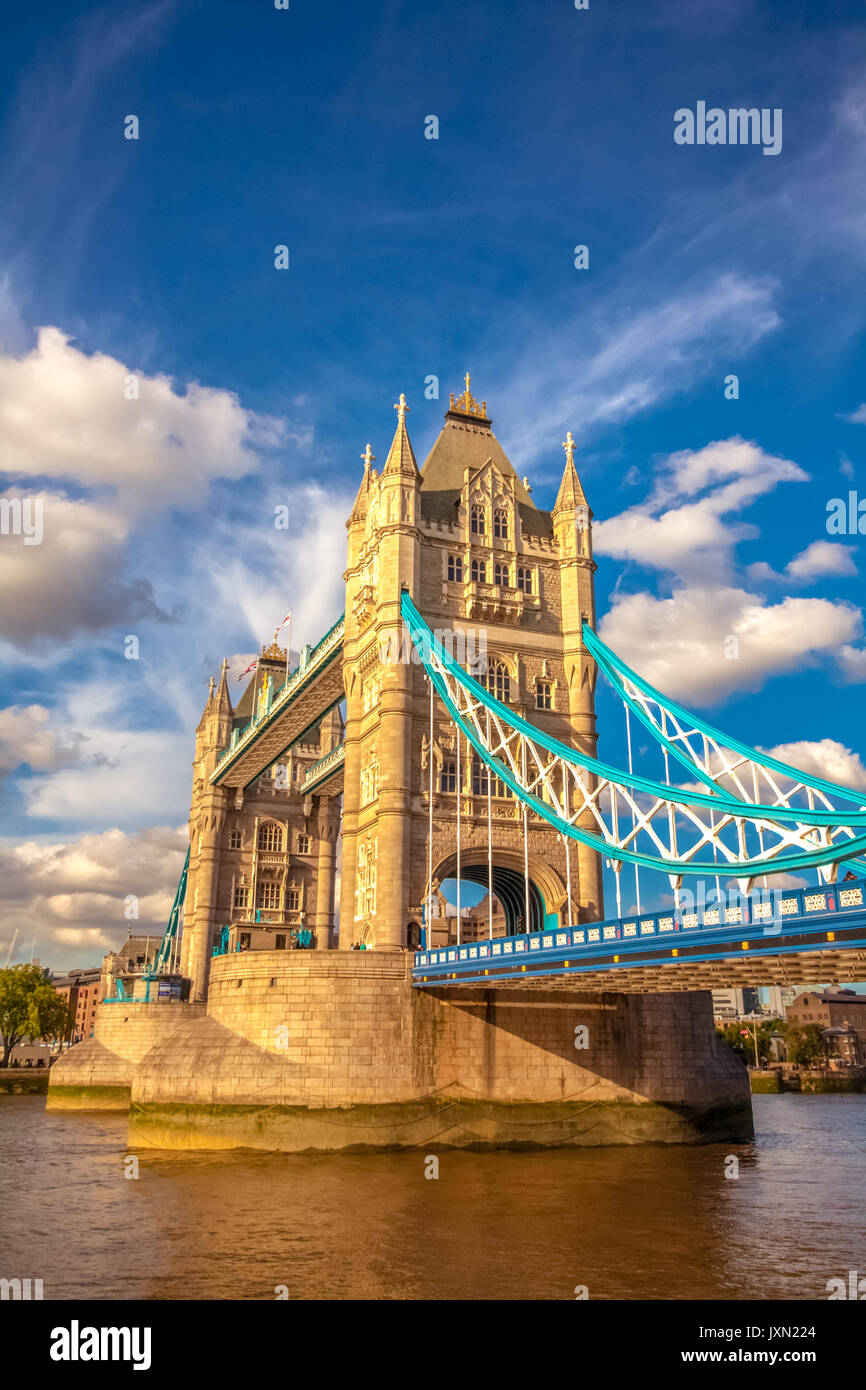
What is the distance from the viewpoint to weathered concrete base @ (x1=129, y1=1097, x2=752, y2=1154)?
27344 millimetres

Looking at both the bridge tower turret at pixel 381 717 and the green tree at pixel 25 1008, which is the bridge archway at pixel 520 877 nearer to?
the bridge tower turret at pixel 381 717

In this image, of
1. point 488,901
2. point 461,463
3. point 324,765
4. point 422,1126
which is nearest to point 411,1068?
point 422,1126

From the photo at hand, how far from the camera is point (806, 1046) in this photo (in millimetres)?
94562

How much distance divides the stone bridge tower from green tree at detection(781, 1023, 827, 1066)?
6654cm

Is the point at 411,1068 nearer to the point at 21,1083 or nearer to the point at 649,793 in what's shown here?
the point at 649,793

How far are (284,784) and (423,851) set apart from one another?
3818cm

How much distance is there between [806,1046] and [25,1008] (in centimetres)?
6947

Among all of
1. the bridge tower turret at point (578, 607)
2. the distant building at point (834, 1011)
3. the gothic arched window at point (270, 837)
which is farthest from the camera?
the distant building at point (834, 1011)

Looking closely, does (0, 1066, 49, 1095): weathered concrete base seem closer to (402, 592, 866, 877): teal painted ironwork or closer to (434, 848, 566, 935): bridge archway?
(434, 848, 566, 935): bridge archway

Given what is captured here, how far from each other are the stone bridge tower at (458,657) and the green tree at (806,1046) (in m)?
66.5

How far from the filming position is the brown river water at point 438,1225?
14047 millimetres

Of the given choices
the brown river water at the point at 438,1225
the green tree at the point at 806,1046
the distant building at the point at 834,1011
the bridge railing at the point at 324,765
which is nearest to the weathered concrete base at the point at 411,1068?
the brown river water at the point at 438,1225

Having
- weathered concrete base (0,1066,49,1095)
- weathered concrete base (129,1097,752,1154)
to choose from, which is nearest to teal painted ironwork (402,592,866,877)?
weathered concrete base (129,1097,752,1154)
